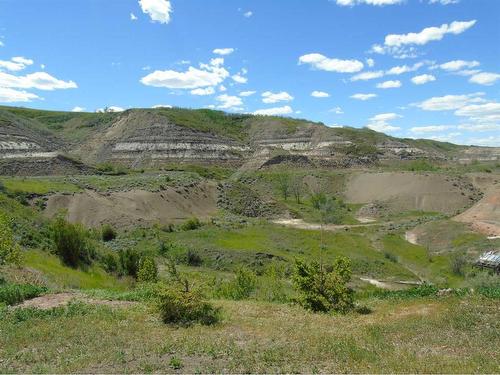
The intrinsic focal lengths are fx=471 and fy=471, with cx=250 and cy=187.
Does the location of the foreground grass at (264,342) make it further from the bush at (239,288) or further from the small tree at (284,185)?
the small tree at (284,185)

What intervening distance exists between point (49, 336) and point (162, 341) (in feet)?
10.4

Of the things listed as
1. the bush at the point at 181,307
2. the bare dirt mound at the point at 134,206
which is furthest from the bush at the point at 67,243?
the bare dirt mound at the point at 134,206

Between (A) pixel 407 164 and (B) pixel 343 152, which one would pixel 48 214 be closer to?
(B) pixel 343 152

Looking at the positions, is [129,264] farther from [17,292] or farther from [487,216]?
[487,216]

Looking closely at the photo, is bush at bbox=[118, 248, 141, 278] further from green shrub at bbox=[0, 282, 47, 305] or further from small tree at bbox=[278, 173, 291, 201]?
small tree at bbox=[278, 173, 291, 201]

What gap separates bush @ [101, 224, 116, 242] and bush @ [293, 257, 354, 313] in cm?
3524

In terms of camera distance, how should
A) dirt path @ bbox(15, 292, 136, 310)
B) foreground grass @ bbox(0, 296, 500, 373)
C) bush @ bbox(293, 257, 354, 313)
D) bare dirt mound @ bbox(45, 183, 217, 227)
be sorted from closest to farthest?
foreground grass @ bbox(0, 296, 500, 373), dirt path @ bbox(15, 292, 136, 310), bush @ bbox(293, 257, 354, 313), bare dirt mound @ bbox(45, 183, 217, 227)

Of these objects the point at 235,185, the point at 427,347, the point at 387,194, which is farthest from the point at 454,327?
the point at 387,194

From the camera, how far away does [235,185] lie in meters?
82.2

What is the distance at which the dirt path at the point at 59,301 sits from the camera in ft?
53.0

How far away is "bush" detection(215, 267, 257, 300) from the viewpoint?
21484 mm

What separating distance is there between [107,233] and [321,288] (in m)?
36.4

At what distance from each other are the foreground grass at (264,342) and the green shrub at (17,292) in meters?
2.51

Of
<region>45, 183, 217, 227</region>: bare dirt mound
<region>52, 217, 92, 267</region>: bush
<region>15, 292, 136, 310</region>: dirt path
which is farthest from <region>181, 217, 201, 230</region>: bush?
<region>15, 292, 136, 310</region>: dirt path
